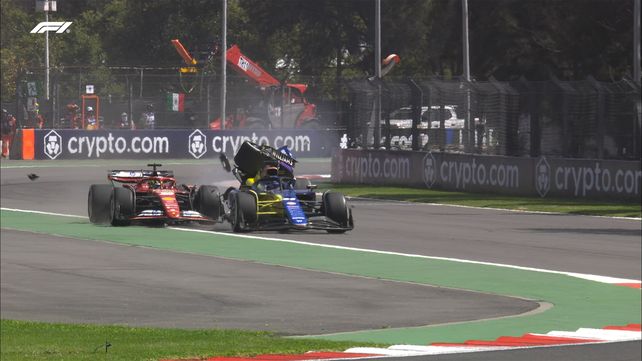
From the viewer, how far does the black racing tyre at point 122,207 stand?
27.6 meters

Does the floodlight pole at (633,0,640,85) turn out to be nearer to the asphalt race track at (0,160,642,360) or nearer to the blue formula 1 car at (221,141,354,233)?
the asphalt race track at (0,160,642,360)

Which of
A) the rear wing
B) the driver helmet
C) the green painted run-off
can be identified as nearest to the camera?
the green painted run-off

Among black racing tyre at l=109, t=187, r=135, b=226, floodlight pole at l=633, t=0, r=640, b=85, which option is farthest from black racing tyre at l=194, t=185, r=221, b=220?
floodlight pole at l=633, t=0, r=640, b=85

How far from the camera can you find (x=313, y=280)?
67.4ft

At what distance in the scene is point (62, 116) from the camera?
197 feet

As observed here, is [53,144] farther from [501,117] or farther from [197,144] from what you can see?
[501,117]

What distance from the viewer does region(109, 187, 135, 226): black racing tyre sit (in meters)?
27.6

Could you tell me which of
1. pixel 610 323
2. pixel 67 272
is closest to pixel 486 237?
pixel 67 272

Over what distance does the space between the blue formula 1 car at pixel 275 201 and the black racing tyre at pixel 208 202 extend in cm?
110

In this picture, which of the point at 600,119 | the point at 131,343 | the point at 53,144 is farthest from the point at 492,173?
the point at 131,343

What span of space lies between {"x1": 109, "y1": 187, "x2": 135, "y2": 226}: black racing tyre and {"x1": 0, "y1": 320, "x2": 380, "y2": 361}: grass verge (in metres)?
11.1

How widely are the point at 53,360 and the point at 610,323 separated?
20.0 feet

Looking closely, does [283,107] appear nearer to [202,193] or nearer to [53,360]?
[202,193]

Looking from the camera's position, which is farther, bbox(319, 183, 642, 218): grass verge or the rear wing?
bbox(319, 183, 642, 218): grass verge
